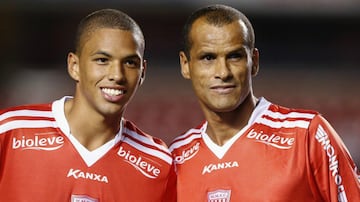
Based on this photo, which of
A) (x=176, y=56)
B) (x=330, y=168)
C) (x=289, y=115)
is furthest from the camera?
(x=176, y=56)

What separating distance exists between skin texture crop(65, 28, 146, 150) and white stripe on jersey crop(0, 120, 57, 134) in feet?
0.37

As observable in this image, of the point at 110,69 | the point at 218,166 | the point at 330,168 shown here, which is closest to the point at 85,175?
the point at 110,69

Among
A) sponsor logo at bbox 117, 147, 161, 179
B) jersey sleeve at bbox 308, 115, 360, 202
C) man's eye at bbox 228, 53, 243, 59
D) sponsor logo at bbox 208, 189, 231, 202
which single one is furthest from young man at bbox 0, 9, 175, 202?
jersey sleeve at bbox 308, 115, 360, 202

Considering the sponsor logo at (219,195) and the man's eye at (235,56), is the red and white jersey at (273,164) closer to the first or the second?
the sponsor logo at (219,195)

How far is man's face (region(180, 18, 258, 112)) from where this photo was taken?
377cm

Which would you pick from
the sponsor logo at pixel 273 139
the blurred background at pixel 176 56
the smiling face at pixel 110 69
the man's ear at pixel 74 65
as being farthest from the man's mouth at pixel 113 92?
the blurred background at pixel 176 56

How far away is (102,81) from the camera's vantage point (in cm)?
377

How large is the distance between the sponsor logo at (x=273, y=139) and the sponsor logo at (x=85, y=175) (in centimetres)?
81

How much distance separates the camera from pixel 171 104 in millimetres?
9250

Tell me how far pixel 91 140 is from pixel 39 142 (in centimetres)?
28

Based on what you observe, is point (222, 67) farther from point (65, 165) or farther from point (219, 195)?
point (65, 165)

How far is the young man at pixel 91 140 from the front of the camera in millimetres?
3750

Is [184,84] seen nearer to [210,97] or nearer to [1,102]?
[1,102]

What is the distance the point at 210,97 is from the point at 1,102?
5.48 metres
